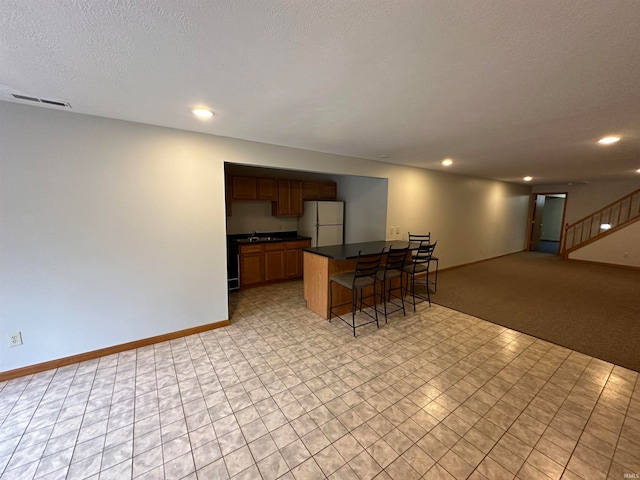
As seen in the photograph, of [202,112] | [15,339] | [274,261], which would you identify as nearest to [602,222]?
[274,261]

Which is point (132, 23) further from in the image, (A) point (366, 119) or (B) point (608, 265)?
(B) point (608, 265)

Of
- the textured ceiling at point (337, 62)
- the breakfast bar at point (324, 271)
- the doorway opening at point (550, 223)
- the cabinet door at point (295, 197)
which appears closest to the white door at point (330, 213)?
the cabinet door at point (295, 197)

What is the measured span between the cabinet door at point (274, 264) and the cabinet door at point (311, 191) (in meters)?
1.24

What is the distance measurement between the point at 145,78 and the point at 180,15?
0.79 meters

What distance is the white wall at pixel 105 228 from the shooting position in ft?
7.16

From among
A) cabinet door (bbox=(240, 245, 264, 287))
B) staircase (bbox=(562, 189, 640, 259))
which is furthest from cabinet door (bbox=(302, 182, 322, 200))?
staircase (bbox=(562, 189, 640, 259))

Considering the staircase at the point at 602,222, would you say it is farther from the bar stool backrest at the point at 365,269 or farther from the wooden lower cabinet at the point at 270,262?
the wooden lower cabinet at the point at 270,262

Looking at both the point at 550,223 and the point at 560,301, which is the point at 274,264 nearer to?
the point at 560,301

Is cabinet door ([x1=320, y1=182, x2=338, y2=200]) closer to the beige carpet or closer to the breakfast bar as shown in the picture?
the breakfast bar

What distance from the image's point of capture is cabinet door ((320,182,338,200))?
566 centimetres

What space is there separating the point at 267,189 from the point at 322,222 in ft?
4.31

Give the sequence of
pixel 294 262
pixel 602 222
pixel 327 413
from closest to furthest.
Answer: pixel 327 413
pixel 294 262
pixel 602 222

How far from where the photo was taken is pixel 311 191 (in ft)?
18.1

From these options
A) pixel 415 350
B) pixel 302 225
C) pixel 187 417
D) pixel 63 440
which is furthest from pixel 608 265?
pixel 63 440
